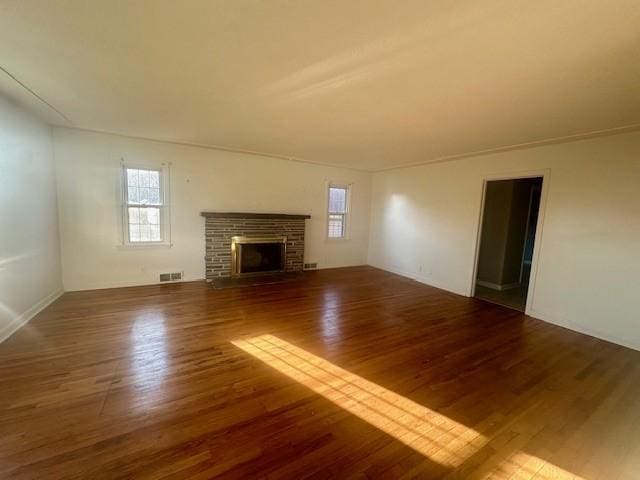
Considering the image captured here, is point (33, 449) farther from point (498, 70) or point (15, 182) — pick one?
point (498, 70)

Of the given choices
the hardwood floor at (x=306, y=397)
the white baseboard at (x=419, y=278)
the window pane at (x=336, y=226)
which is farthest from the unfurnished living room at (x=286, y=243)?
the window pane at (x=336, y=226)

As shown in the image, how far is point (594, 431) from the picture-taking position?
1830mm

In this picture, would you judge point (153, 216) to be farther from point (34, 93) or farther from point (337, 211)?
point (337, 211)

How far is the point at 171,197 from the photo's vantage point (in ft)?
15.2

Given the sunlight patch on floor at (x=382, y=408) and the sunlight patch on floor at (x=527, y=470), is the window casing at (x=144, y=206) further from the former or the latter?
the sunlight patch on floor at (x=527, y=470)

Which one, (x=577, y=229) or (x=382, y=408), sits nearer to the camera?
(x=382, y=408)

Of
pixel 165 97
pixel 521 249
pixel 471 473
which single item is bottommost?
pixel 471 473

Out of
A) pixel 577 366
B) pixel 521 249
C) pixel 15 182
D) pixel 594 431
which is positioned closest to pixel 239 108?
pixel 15 182

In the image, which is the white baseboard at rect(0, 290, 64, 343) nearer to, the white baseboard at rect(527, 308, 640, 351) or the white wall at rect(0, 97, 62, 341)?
the white wall at rect(0, 97, 62, 341)

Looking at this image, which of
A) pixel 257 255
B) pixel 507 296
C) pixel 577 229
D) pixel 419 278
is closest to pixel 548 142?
pixel 577 229

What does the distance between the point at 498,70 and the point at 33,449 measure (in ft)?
12.9

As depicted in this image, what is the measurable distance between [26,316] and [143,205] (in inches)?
82.8

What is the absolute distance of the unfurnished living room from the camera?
154 centimetres

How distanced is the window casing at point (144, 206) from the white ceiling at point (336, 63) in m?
1.12
